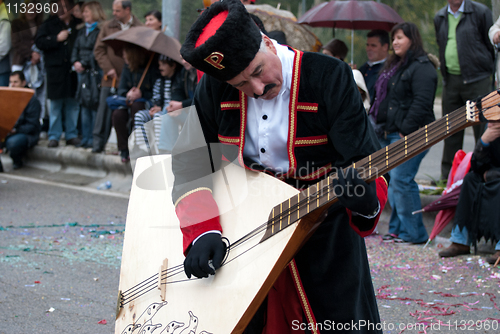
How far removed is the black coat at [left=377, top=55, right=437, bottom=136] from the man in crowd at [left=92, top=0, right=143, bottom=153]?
3886 mm

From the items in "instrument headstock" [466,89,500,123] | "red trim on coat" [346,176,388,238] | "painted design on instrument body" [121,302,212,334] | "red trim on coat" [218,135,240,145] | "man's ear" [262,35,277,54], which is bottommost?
"painted design on instrument body" [121,302,212,334]

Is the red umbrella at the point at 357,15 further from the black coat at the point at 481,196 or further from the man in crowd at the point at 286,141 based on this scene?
the man in crowd at the point at 286,141

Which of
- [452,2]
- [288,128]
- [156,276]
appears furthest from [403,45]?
[156,276]

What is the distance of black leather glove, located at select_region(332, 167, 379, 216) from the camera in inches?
71.2

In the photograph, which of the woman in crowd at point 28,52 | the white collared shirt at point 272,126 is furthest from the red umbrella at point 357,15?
the white collared shirt at point 272,126

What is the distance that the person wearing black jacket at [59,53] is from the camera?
8156 millimetres

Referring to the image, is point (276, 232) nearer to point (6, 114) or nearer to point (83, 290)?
point (83, 290)

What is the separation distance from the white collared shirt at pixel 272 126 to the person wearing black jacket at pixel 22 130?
692cm

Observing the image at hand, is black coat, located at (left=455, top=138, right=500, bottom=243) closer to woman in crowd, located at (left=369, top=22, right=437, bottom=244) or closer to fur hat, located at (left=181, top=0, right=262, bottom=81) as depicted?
woman in crowd, located at (left=369, top=22, right=437, bottom=244)

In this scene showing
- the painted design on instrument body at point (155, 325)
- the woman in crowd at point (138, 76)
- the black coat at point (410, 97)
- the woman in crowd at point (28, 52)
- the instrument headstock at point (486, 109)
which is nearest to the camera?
the instrument headstock at point (486, 109)

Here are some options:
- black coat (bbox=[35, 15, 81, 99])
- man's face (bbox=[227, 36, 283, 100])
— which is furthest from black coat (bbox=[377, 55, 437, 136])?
black coat (bbox=[35, 15, 81, 99])

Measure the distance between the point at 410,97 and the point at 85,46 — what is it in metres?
4.82

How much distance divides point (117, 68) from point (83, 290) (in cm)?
431

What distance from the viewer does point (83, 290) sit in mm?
3920
